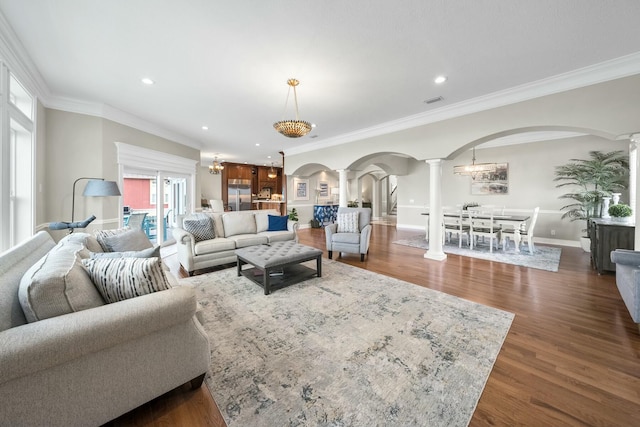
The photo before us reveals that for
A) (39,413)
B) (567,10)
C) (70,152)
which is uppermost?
(567,10)

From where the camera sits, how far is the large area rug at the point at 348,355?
1.46 metres

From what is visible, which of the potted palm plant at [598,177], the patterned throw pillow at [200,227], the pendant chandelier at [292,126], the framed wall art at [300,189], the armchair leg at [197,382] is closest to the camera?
the armchair leg at [197,382]

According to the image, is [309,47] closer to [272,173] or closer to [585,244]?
[585,244]

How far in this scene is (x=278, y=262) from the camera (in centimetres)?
324

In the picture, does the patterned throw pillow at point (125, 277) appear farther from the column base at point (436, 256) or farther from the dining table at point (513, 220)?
the dining table at point (513, 220)

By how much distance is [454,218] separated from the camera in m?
5.98

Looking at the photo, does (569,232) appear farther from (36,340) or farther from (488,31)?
(36,340)

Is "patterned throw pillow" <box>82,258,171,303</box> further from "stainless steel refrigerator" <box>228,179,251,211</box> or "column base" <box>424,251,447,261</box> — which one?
"stainless steel refrigerator" <box>228,179,251,211</box>

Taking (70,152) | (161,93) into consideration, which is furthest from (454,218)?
(70,152)

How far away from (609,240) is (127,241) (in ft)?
21.2

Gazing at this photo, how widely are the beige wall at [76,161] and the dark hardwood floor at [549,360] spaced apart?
4.12 meters

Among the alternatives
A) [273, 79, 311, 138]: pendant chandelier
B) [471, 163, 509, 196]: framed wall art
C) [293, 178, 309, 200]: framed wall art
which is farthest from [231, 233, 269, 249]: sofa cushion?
[471, 163, 509, 196]: framed wall art

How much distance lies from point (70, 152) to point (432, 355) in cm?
574

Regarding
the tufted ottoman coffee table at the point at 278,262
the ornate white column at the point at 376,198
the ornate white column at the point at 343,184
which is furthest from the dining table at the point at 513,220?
the ornate white column at the point at 376,198
